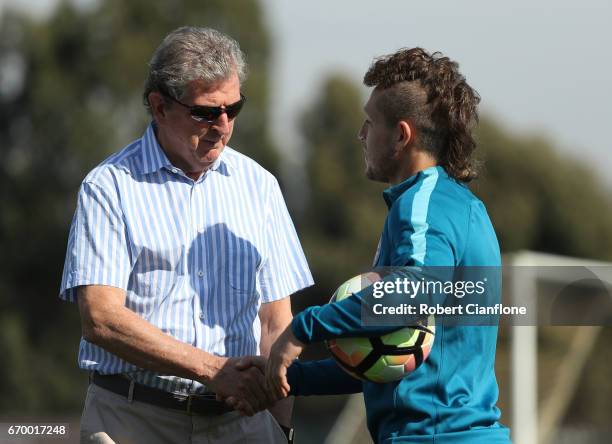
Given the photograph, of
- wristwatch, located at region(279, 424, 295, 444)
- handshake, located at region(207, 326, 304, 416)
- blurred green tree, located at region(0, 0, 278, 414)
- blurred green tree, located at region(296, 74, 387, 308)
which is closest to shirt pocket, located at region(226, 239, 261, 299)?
handshake, located at region(207, 326, 304, 416)

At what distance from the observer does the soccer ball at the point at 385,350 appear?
4652 mm

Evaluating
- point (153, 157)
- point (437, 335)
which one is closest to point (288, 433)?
point (437, 335)

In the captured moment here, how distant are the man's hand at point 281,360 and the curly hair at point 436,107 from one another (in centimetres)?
96

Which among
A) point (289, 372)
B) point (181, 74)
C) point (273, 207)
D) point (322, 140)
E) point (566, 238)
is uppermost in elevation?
point (322, 140)

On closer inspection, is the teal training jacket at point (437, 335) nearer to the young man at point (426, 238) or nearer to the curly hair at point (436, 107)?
the young man at point (426, 238)

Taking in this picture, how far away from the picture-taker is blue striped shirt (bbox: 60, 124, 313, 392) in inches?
207

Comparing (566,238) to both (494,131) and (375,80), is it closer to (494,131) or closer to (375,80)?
(494,131)

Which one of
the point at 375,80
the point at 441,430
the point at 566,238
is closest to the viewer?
the point at 441,430

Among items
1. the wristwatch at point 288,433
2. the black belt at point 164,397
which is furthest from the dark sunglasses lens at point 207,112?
the wristwatch at point 288,433

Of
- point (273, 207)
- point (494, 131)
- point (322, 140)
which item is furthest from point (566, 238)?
point (273, 207)

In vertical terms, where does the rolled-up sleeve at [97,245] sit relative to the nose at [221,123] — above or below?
below

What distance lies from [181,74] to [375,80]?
0.93 m

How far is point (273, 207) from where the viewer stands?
5.79 metres

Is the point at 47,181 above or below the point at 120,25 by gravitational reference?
below
